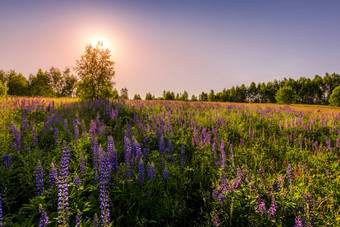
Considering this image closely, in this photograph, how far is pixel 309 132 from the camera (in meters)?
6.79

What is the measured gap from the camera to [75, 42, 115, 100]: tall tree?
49.3 ft

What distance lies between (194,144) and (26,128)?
484 centimetres

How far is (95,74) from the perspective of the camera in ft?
51.0

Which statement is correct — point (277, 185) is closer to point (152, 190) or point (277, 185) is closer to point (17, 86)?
point (152, 190)

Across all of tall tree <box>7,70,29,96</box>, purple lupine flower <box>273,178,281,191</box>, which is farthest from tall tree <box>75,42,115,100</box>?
tall tree <box>7,70,29,96</box>

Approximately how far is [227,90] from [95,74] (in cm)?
9002

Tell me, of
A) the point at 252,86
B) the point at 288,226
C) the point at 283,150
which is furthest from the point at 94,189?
the point at 252,86

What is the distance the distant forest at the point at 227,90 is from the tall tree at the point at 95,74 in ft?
171

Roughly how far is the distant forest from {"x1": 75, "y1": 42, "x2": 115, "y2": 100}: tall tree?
52.2 metres

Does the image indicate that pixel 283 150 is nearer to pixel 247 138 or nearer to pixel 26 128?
pixel 247 138

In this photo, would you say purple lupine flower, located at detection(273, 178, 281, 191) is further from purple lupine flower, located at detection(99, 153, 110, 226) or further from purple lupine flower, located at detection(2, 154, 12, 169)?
purple lupine flower, located at detection(2, 154, 12, 169)

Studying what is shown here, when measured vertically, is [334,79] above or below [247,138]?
above

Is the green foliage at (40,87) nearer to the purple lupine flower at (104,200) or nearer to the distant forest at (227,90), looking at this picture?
the distant forest at (227,90)

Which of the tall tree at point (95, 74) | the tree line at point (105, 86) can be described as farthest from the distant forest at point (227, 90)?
the tall tree at point (95, 74)
